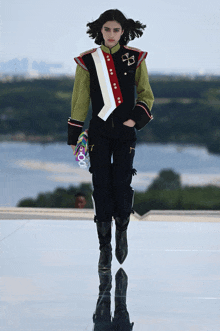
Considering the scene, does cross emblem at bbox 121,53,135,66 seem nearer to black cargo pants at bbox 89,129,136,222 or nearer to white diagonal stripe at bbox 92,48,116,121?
white diagonal stripe at bbox 92,48,116,121

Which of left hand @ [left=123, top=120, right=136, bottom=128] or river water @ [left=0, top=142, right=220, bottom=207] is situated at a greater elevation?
left hand @ [left=123, top=120, right=136, bottom=128]

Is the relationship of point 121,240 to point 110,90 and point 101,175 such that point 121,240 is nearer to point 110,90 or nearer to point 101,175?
point 101,175

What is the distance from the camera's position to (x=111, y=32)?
249cm

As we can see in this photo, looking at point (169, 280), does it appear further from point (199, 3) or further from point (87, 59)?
point (199, 3)

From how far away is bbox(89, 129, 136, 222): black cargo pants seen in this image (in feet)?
8.13

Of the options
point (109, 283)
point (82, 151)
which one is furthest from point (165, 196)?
point (109, 283)

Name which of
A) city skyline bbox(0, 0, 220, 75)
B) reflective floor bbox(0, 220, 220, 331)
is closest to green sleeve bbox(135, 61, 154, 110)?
reflective floor bbox(0, 220, 220, 331)

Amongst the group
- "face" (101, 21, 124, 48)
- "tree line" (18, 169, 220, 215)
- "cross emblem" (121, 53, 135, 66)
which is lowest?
"tree line" (18, 169, 220, 215)

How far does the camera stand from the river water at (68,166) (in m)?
17.8

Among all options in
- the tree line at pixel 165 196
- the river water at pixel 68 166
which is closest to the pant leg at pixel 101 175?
the tree line at pixel 165 196

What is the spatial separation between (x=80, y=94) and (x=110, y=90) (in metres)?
0.15

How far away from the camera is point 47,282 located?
222cm

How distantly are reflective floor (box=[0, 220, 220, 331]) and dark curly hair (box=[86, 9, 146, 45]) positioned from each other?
1.06 metres

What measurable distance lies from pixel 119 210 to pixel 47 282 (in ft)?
1.66
